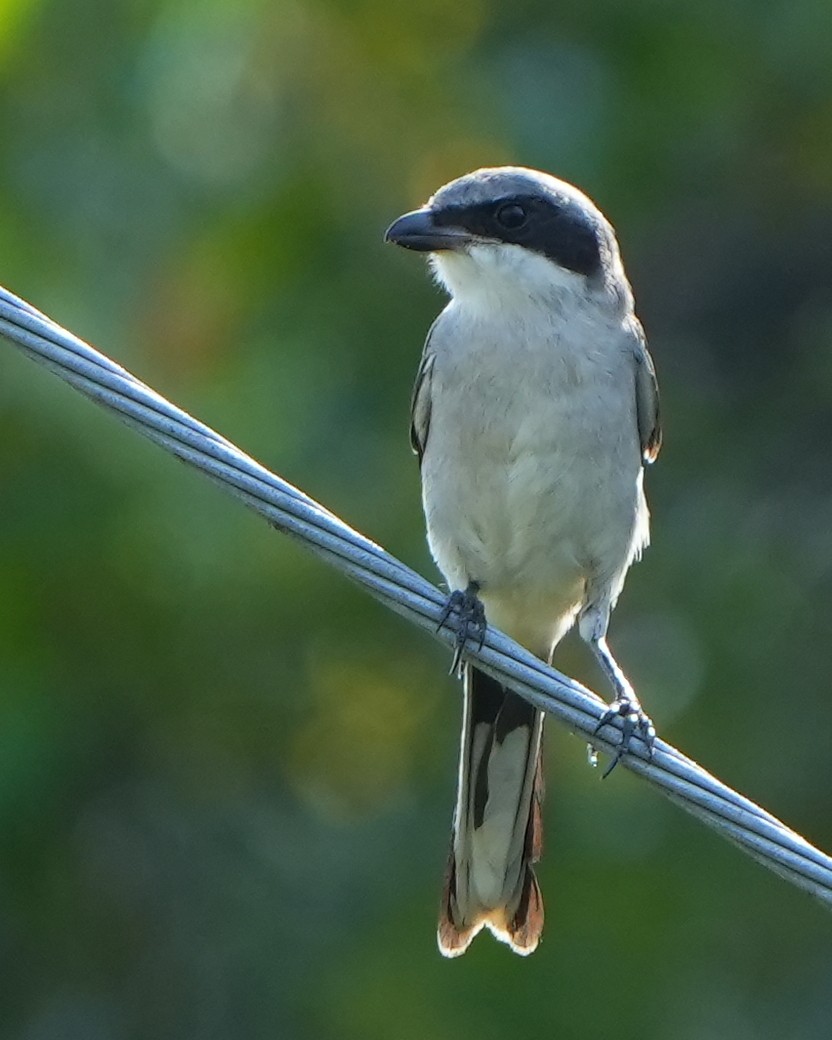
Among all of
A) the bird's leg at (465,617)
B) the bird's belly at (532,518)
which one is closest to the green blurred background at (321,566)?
the bird's belly at (532,518)

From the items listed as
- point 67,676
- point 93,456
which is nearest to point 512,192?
point 93,456

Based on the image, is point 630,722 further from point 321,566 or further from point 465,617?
point 321,566

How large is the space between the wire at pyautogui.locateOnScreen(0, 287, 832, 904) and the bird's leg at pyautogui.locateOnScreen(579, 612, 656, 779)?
245 mm

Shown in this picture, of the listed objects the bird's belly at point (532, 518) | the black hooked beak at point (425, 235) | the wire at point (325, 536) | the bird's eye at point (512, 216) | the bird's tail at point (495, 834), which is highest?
the bird's eye at point (512, 216)

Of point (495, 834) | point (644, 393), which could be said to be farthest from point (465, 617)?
point (644, 393)

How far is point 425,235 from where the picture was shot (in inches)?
220

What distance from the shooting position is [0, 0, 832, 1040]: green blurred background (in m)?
7.53

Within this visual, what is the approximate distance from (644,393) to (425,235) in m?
0.77

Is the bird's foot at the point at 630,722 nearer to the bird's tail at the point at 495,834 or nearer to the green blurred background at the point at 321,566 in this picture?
the bird's tail at the point at 495,834

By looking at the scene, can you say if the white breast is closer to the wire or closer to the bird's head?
the bird's head

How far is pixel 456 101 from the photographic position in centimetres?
820

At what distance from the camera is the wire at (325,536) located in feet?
12.0

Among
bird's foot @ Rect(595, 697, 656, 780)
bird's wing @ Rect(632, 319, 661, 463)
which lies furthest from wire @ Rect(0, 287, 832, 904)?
bird's wing @ Rect(632, 319, 661, 463)

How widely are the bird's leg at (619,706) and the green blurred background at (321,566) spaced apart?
71.9 inches
